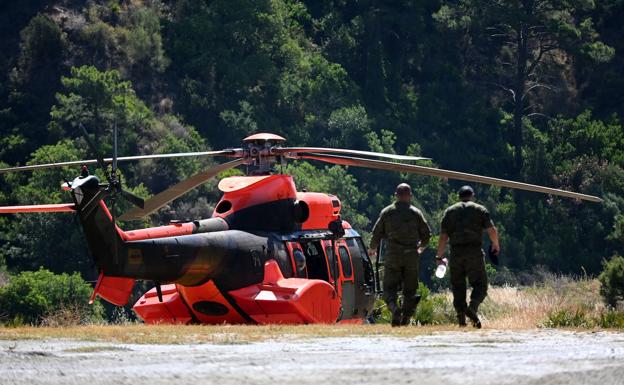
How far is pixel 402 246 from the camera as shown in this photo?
750 inches

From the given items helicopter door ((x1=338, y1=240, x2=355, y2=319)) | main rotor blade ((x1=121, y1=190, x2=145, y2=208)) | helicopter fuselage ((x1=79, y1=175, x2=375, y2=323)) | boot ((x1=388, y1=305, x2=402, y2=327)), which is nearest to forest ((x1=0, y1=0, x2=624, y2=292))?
helicopter door ((x1=338, y1=240, x2=355, y2=319))

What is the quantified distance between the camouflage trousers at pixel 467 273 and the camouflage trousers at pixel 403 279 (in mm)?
572

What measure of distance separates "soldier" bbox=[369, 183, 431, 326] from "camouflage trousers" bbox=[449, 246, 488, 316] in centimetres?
48

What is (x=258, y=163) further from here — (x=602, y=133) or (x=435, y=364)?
(x=602, y=133)

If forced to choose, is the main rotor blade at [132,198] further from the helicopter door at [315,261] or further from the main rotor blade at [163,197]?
the helicopter door at [315,261]

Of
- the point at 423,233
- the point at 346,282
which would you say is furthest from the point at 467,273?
the point at 346,282

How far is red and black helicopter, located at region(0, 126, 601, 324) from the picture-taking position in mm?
19844

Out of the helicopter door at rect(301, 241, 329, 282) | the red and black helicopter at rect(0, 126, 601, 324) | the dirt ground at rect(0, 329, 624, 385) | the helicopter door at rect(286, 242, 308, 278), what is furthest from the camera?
the helicopter door at rect(301, 241, 329, 282)

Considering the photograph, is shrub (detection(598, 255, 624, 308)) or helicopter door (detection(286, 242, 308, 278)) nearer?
helicopter door (detection(286, 242, 308, 278))

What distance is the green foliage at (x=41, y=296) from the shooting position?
45594 millimetres

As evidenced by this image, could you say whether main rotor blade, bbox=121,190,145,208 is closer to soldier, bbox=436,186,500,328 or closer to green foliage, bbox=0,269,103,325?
soldier, bbox=436,186,500,328

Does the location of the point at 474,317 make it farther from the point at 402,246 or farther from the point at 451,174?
the point at 451,174

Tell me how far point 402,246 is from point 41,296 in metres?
29.2

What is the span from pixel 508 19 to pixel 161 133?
21.6m
